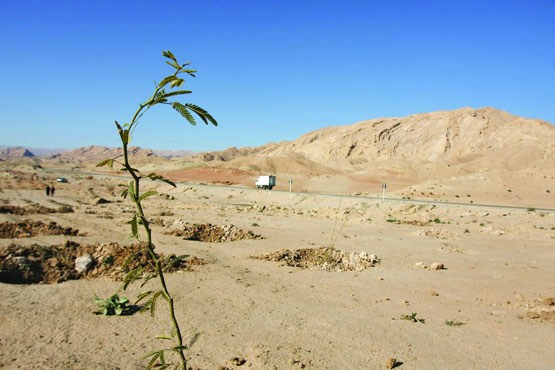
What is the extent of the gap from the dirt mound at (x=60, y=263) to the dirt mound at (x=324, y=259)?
2781 millimetres

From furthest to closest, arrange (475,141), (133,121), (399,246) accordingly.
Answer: (475,141), (399,246), (133,121)

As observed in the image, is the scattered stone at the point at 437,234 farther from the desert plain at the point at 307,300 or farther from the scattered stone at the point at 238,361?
the scattered stone at the point at 238,361

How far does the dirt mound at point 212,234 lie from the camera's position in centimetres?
1753

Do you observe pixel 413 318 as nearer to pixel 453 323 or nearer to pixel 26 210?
pixel 453 323

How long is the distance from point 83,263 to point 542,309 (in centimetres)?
1118

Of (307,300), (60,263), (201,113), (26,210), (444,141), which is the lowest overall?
(26,210)

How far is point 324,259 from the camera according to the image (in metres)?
13.7

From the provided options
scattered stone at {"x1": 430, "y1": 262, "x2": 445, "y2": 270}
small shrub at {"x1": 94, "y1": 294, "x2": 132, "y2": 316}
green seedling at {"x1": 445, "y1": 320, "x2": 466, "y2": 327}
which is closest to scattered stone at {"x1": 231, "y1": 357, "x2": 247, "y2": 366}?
small shrub at {"x1": 94, "y1": 294, "x2": 132, "y2": 316}

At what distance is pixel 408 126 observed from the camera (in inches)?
4498

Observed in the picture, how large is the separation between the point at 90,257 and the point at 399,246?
39.7 feet

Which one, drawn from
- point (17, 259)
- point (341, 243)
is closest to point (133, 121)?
point (17, 259)

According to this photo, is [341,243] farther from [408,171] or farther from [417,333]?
[408,171]

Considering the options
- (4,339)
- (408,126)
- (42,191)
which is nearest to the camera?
(4,339)

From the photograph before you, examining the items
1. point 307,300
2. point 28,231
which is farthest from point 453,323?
point 28,231
